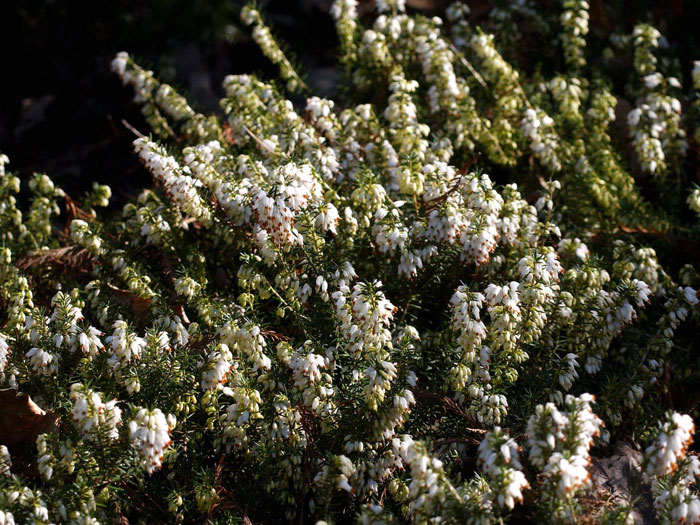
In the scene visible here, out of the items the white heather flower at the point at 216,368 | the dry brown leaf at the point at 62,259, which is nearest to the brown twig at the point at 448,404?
the white heather flower at the point at 216,368

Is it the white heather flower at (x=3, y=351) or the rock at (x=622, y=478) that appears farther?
the rock at (x=622, y=478)

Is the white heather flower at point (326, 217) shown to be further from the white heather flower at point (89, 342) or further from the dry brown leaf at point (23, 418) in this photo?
the dry brown leaf at point (23, 418)

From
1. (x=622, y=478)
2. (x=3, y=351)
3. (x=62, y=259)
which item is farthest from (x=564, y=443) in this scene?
(x=62, y=259)

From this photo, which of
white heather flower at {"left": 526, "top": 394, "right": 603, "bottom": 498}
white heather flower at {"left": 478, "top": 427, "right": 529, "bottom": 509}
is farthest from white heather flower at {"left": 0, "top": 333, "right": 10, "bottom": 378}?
white heather flower at {"left": 526, "top": 394, "right": 603, "bottom": 498}

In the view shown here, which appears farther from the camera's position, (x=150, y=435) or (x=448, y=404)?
(x=448, y=404)

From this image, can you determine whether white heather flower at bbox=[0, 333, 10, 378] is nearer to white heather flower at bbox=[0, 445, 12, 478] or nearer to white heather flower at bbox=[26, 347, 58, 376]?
white heather flower at bbox=[26, 347, 58, 376]

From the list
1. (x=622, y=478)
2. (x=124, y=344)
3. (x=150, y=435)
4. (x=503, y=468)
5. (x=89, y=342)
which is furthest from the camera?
(x=622, y=478)

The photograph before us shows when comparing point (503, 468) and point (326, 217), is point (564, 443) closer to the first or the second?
point (503, 468)
